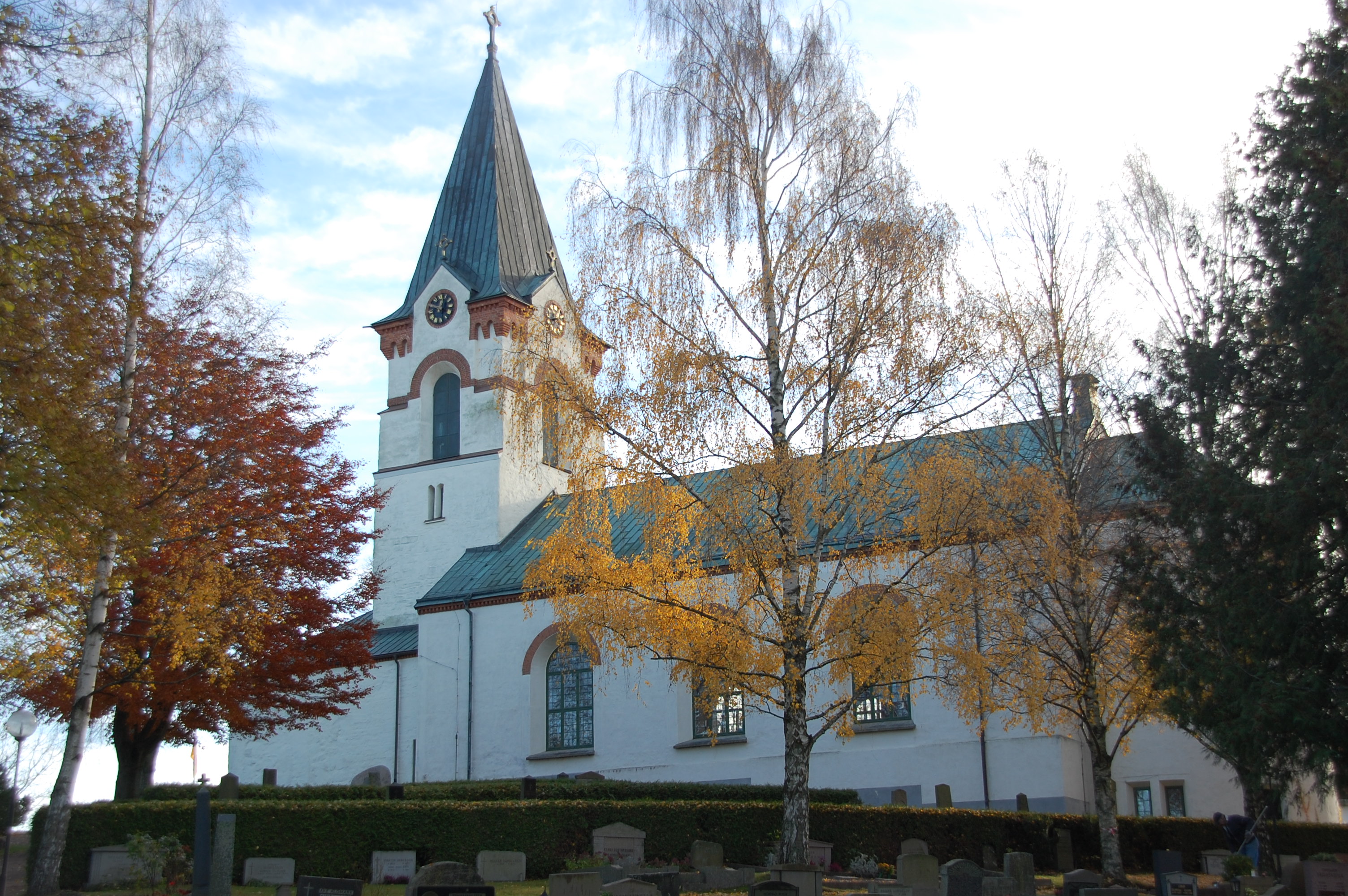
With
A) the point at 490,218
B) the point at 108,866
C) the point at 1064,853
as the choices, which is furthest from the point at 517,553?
the point at 1064,853

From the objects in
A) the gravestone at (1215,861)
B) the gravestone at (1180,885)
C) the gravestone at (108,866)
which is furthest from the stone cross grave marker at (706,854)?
the gravestone at (1215,861)

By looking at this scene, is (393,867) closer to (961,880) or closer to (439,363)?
(961,880)

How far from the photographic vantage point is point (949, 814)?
2070 centimetres

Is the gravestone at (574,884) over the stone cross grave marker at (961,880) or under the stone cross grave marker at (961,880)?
over

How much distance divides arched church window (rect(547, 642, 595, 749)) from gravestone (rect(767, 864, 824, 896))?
14.6 m

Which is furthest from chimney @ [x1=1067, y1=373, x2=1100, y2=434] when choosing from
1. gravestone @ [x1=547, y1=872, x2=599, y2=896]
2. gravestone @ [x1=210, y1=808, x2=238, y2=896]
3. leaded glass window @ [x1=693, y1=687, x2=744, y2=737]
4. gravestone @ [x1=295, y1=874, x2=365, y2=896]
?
gravestone @ [x1=210, y1=808, x2=238, y2=896]

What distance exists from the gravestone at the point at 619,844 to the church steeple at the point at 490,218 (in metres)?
19.9

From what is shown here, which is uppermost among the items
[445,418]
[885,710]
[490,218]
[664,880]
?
[490,218]

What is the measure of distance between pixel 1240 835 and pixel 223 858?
17954 mm

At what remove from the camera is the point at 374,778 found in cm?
2578

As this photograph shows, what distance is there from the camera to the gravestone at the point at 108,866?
1709 cm

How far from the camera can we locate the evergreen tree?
46.1ft

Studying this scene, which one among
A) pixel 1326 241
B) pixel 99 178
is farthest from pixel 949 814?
pixel 99 178

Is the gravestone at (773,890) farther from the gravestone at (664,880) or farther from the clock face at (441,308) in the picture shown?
the clock face at (441,308)
